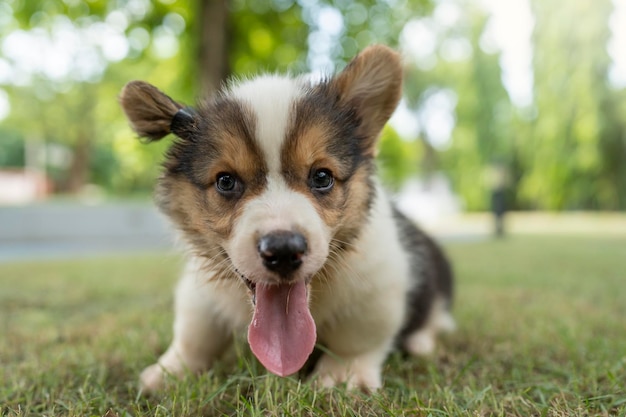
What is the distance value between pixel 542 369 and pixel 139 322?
9.12 ft

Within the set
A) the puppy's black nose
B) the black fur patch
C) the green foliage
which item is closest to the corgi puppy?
the puppy's black nose

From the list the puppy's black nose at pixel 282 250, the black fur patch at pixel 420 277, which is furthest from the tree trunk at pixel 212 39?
the puppy's black nose at pixel 282 250

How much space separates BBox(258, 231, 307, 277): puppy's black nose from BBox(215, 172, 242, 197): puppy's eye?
1.45 ft

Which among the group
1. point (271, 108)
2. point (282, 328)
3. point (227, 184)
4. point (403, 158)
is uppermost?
point (403, 158)

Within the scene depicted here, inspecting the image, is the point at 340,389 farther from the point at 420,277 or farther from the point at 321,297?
the point at 420,277

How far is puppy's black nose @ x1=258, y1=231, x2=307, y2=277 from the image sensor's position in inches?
83.2

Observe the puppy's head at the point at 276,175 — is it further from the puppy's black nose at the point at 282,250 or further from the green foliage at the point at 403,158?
the green foliage at the point at 403,158

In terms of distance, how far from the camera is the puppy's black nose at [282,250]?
211cm

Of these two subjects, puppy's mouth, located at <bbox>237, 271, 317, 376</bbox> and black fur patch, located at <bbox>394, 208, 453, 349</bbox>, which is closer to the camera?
puppy's mouth, located at <bbox>237, 271, 317, 376</bbox>

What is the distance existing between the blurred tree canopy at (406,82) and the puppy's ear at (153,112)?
226 mm

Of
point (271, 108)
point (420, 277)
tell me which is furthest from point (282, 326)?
point (420, 277)

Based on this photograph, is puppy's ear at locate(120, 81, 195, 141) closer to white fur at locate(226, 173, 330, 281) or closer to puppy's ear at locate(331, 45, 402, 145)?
white fur at locate(226, 173, 330, 281)

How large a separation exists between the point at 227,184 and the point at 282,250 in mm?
583

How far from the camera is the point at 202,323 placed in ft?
9.55
